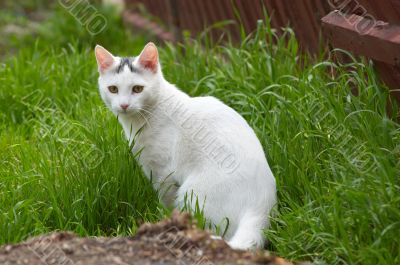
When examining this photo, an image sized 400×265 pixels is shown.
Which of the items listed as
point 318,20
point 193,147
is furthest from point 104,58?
point 318,20

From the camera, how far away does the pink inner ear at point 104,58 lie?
13.4 feet

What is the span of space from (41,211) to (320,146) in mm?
1560

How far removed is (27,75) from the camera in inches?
223

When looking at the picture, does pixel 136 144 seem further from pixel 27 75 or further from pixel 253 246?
pixel 27 75

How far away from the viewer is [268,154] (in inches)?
158

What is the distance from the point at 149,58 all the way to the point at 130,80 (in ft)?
0.60

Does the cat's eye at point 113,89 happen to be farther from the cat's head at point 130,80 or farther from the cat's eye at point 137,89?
the cat's eye at point 137,89

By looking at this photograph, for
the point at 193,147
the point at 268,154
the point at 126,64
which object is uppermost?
the point at 126,64

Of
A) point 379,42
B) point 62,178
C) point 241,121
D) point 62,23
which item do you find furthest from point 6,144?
point 62,23

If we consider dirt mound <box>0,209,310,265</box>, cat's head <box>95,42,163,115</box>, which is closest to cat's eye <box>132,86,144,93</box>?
cat's head <box>95,42,163,115</box>

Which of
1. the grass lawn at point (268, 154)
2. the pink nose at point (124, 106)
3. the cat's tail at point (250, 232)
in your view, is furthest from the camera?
the pink nose at point (124, 106)

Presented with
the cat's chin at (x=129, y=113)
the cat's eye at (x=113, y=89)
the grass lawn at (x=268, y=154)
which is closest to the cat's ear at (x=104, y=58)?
the cat's eye at (x=113, y=89)

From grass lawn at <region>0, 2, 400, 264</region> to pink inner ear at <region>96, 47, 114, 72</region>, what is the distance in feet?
1.38

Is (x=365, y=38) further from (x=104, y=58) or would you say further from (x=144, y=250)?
(x=144, y=250)
